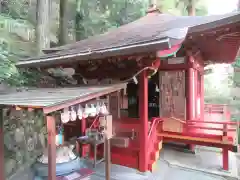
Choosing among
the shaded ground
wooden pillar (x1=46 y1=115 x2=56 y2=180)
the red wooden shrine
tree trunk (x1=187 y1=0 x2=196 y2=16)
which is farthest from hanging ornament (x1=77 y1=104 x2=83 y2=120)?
tree trunk (x1=187 y1=0 x2=196 y2=16)

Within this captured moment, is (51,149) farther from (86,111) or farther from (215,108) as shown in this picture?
(215,108)

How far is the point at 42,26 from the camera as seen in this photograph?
23.6 ft

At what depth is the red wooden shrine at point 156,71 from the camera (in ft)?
12.9

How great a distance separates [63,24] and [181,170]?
892cm

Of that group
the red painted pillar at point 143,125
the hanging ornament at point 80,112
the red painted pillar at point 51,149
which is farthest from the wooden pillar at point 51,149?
the red painted pillar at point 143,125

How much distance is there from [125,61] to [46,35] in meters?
4.27

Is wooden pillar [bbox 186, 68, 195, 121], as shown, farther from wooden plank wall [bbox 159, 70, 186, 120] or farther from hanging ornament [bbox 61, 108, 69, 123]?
hanging ornament [bbox 61, 108, 69, 123]

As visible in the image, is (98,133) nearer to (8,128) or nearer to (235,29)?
(8,128)

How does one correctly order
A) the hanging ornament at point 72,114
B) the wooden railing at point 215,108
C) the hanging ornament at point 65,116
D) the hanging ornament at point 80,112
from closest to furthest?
the hanging ornament at point 65,116 < the hanging ornament at point 72,114 < the hanging ornament at point 80,112 < the wooden railing at point 215,108

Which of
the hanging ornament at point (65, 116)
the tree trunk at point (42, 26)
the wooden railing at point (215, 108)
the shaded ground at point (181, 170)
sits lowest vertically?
the shaded ground at point (181, 170)

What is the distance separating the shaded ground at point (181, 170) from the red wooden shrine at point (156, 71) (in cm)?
24

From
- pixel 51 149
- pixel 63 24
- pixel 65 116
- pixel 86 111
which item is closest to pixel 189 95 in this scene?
pixel 86 111

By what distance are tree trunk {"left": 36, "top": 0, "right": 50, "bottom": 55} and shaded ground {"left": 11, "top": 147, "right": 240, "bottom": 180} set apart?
15.2 feet

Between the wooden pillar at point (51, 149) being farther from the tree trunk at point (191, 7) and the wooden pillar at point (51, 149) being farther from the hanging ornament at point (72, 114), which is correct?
the tree trunk at point (191, 7)
